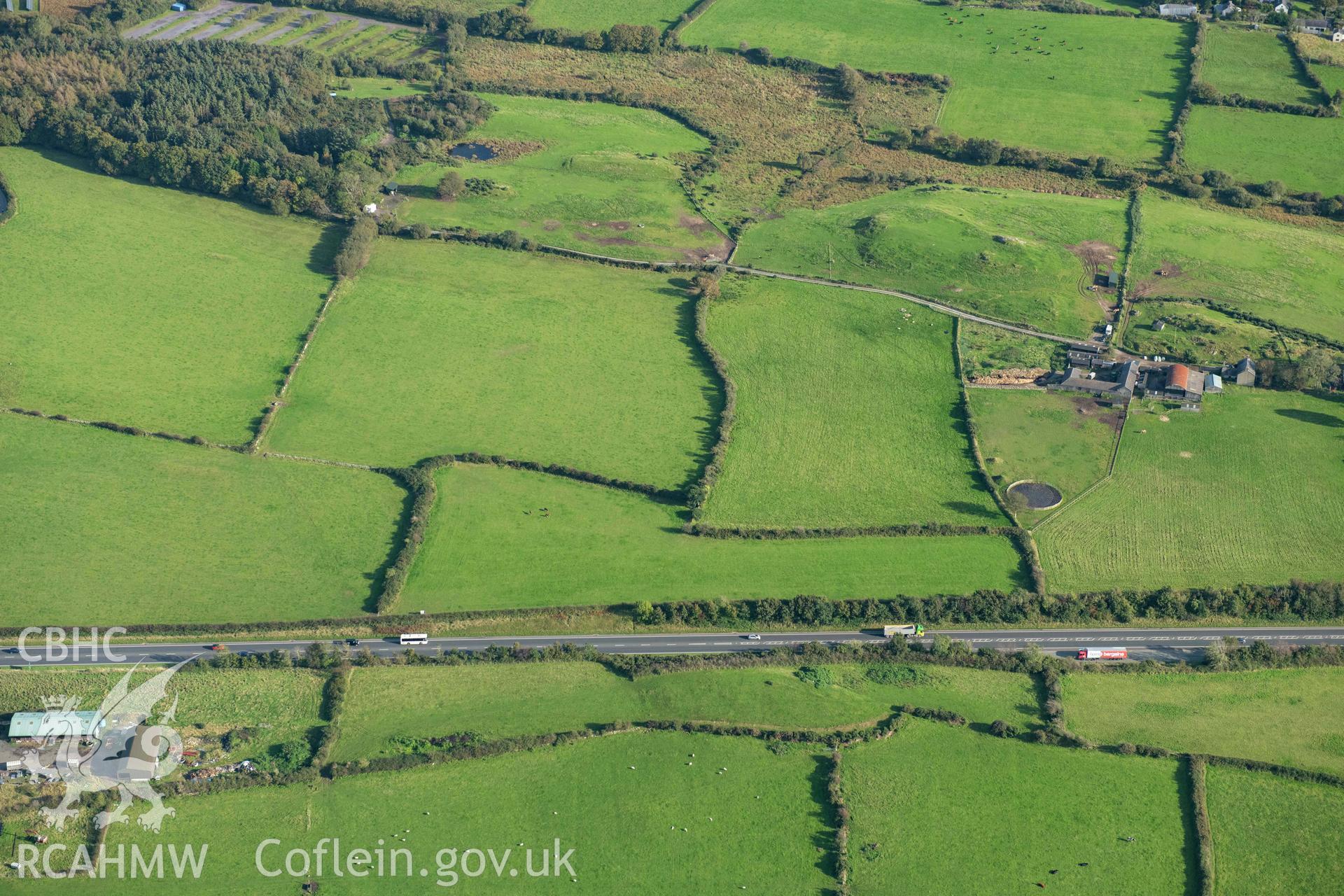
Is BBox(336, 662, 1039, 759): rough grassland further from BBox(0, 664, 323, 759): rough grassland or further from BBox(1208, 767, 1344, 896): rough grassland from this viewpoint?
BBox(1208, 767, 1344, 896): rough grassland

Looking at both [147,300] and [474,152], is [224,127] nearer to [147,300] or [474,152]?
[474,152]

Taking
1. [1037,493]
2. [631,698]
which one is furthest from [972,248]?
[631,698]

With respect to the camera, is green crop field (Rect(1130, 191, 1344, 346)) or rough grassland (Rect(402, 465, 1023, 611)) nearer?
rough grassland (Rect(402, 465, 1023, 611))

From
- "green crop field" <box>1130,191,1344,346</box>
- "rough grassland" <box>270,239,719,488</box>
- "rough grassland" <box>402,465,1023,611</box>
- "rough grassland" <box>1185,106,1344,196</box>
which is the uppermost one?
"rough grassland" <box>1185,106,1344,196</box>

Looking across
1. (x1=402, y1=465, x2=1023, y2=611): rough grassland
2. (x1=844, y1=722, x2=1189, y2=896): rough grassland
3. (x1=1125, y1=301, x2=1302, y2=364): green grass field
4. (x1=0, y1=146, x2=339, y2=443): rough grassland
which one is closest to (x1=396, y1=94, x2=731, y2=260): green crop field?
(x1=0, y1=146, x2=339, y2=443): rough grassland

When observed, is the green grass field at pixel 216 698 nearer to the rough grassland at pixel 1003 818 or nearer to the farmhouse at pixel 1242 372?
the rough grassland at pixel 1003 818

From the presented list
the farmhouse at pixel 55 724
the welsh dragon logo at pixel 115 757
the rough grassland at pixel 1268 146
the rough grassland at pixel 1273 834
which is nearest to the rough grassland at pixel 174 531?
the welsh dragon logo at pixel 115 757
